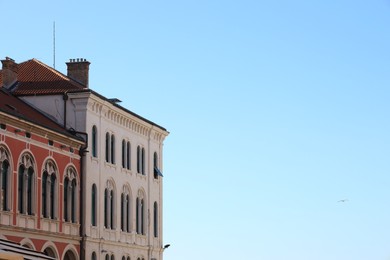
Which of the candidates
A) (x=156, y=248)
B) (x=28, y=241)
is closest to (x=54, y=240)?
(x=28, y=241)

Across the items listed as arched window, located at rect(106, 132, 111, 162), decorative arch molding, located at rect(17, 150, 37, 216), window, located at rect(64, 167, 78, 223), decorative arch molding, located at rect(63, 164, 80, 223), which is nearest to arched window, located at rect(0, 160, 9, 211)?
decorative arch molding, located at rect(17, 150, 37, 216)

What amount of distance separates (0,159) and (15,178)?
173 centimetres

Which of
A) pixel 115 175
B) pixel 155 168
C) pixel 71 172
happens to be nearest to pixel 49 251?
pixel 71 172

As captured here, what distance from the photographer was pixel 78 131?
5688cm

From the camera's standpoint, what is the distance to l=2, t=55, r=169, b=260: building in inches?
2249

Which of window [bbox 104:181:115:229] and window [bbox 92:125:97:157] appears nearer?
window [bbox 92:125:97:157]

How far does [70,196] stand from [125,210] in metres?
8.83

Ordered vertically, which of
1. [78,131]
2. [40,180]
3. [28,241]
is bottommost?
[28,241]

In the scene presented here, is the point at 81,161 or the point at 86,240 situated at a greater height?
the point at 81,161

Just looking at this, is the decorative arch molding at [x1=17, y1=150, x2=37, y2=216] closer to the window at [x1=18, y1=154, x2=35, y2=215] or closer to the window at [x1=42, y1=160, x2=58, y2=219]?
the window at [x1=18, y1=154, x2=35, y2=215]

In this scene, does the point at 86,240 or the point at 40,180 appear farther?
the point at 86,240

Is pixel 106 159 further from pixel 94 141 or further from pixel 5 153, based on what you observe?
pixel 5 153

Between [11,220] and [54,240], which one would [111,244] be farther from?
[11,220]

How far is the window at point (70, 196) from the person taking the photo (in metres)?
54.7
